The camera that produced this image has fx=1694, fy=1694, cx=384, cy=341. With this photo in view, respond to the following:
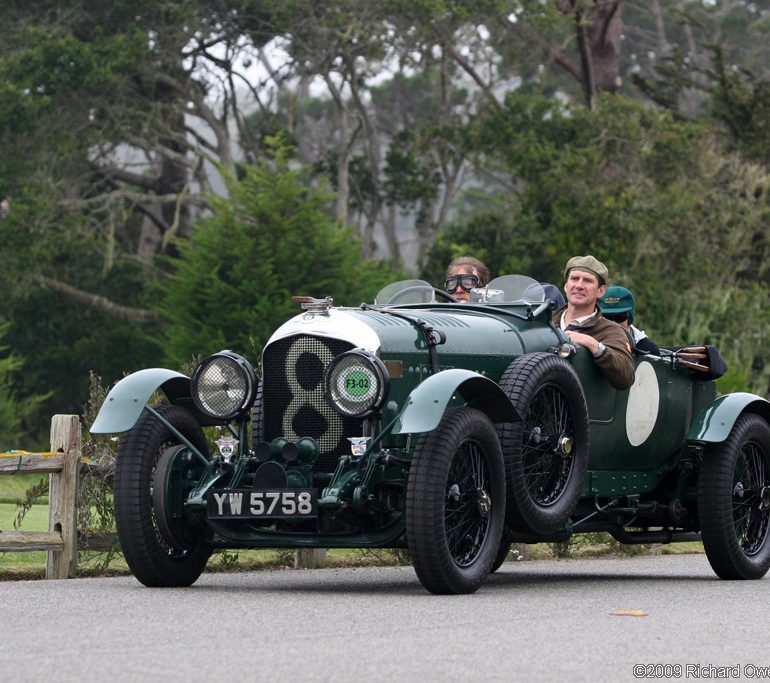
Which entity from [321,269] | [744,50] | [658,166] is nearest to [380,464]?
[321,269]

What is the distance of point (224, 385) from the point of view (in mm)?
9461

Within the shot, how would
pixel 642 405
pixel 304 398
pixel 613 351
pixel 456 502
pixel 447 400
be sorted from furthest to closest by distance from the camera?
pixel 642 405, pixel 613 351, pixel 304 398, pixel 456 502, pixel 447 400

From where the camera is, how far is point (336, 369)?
9.02 meters

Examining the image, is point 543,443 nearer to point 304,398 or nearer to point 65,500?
point 304,398

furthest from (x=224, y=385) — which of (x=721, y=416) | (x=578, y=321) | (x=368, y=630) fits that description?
(x=721, y=416)

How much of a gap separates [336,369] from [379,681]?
11.1 feet

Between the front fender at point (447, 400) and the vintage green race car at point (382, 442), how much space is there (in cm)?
1

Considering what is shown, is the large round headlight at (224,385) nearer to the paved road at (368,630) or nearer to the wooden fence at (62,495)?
the paved road at (368,630)

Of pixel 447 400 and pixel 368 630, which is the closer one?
pixel 368 630

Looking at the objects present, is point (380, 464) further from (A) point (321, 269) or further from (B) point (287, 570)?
(A) point (321, 269)

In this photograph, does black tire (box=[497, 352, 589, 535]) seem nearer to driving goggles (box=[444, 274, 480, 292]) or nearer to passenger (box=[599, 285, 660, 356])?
passenger (box=[599, 285, 660, 356])

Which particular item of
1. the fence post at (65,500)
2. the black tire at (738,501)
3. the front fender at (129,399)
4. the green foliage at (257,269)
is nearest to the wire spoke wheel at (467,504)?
the front fender at (129,399)

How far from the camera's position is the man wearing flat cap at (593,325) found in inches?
406

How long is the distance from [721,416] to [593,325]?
110 cm
